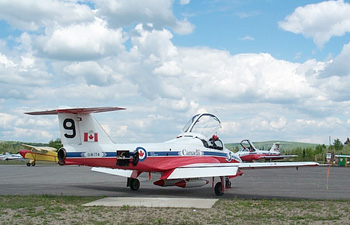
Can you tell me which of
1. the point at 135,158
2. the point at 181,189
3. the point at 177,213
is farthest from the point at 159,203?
the point at 181,189

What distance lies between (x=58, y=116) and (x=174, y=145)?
5246 millimetres

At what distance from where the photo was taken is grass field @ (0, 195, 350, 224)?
9.52 meters

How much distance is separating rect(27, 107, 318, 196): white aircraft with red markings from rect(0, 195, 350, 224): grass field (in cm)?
239

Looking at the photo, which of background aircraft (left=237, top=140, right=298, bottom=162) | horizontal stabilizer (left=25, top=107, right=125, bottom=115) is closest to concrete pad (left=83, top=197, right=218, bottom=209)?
horizontal stabilizer (left=25, top=107, right=125, bottom=115)

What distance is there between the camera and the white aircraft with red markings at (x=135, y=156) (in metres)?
14.2

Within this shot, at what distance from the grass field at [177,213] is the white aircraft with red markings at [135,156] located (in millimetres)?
2385

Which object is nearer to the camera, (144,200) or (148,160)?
(144,200)

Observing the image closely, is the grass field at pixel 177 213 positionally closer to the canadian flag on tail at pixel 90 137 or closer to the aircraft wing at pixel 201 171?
the aircraft wing at pixel 201 171

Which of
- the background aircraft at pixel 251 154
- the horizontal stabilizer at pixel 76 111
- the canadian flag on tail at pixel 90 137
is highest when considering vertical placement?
the horizontal stabilizer at pixel 76 111

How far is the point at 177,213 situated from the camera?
34.4ft

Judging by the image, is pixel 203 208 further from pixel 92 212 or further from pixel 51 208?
pixel 51 208

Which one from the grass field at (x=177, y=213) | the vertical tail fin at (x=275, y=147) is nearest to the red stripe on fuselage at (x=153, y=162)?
the grass field at (x=177, y=213)

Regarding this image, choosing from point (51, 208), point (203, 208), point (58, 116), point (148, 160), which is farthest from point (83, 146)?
point (203, 208)

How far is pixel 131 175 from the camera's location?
58.9 feet
